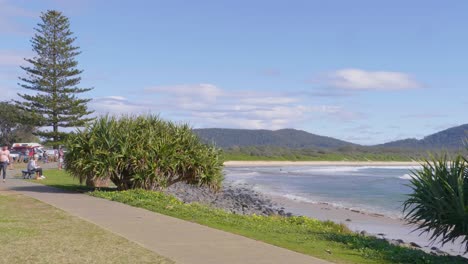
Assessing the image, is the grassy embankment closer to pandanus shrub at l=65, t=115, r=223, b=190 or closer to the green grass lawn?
the green grass lawn

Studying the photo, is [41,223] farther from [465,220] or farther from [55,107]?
[55,107]

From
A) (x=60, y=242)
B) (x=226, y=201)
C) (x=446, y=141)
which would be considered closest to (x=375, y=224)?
(x=226, y=201)

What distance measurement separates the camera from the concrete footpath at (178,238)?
8.55 metres

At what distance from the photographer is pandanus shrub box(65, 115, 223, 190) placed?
19.7 metres

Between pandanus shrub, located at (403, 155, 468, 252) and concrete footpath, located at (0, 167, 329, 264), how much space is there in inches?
121

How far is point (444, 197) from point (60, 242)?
649 centimetres

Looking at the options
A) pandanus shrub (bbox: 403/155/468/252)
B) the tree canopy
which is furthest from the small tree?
pandanus shrub (bbox: 403/155/468/252)

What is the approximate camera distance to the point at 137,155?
19797 mm

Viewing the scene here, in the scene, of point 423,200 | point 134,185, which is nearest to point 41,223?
point 423,200

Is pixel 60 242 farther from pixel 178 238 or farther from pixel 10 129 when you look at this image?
pixel 10 129

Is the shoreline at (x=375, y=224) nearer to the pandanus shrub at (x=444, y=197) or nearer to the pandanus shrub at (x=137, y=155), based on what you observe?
the pandanus shrub at (x=444, y=197)

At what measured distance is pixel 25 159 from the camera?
2037 inches

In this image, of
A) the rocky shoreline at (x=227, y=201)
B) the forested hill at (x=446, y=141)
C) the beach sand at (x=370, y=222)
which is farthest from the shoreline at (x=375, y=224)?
the forested hill at (x=446, y=141)

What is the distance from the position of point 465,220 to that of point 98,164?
1246 centimetres
